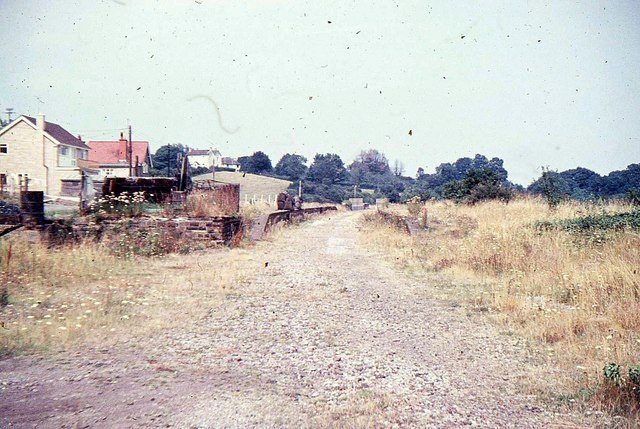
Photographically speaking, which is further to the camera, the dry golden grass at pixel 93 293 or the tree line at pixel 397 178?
the tree line at pixel 397 178

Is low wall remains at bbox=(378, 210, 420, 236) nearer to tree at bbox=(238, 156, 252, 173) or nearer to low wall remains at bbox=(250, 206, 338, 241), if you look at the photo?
low wall remains at bbox=(250, 206, 338, 241)

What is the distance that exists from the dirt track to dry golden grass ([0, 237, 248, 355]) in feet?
1.20

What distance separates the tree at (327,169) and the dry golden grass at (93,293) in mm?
73339

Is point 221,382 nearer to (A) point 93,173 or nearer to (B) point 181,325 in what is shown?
(B) point 181,325

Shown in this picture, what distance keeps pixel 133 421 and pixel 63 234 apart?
7210mm

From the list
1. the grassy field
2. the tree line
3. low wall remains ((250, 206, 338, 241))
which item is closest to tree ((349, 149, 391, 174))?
the tree line

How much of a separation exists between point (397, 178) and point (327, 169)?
19.8m

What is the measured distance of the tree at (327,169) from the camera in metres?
83.7

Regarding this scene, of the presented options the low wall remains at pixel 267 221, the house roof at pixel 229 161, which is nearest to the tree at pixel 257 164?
the house roof at pixel 229 161

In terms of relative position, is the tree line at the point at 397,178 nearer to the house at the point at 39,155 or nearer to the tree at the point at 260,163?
the tree at the point at 260,163

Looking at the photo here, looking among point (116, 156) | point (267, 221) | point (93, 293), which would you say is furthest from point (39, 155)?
point (93, 293)

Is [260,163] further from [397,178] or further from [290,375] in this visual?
[290,375]

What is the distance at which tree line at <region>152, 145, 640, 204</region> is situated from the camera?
103 feet

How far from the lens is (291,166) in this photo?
291 ft
